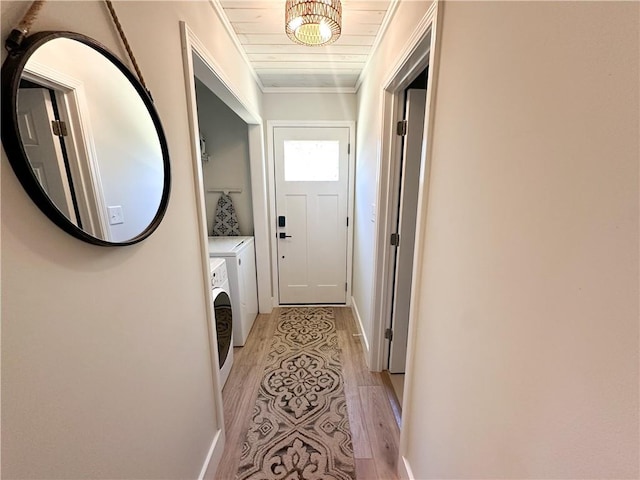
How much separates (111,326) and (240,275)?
5.79 feet

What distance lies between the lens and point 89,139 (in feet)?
2.20

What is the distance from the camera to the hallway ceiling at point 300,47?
1520mm

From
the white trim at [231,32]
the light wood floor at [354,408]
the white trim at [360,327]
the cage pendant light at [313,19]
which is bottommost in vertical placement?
the light wood floor at [354,408]

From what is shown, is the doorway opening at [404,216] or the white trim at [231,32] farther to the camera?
the doorway opening at [404,216]

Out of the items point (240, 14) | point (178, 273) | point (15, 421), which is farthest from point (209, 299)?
→ point (240, 14)

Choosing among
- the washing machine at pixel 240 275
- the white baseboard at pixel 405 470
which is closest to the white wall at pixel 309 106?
the washing machine at pixel 240 275

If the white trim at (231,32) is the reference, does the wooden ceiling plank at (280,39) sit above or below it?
above

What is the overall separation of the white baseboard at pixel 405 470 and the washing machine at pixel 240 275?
1637 mm

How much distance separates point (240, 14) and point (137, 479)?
2178 millimetres

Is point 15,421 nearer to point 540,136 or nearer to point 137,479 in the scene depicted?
point 137,479

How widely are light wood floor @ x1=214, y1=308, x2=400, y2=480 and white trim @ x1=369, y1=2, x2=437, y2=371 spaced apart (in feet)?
0.72

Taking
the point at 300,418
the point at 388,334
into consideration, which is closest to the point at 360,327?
the point at 388,334

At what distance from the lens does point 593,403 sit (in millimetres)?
460

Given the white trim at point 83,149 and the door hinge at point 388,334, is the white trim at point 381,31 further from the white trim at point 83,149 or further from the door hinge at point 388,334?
the door hinge at point 388,334
